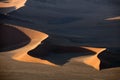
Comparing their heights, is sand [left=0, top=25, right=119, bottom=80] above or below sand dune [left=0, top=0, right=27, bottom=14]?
below

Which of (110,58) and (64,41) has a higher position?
(64,41)

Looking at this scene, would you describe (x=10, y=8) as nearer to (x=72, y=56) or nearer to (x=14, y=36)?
(x=14, y=36)

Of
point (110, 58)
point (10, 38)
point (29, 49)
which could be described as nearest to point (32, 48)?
point (29, 49)

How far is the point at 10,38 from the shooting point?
3.15 meters

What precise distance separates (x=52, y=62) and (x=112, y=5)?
801 millimetres

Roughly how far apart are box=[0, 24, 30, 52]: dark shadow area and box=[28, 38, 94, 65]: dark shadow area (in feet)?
0.50

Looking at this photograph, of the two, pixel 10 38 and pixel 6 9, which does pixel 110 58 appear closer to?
pixel 10 38

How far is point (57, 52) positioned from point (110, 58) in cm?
51

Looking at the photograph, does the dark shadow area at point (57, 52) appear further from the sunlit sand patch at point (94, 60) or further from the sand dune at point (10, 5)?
the sand dune at point (10, 5)

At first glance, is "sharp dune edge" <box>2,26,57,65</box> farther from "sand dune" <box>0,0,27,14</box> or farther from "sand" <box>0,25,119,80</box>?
"sand dune" <box>0,0,27,14</box>

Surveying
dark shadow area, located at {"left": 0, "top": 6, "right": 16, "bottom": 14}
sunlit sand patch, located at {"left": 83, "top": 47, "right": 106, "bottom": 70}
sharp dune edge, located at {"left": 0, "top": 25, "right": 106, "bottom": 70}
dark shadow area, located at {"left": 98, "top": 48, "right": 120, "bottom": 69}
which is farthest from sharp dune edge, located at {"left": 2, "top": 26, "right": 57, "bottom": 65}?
dark shadow area, located at {"left": 98, "top": 48, "right": 120, "bottom": 69}

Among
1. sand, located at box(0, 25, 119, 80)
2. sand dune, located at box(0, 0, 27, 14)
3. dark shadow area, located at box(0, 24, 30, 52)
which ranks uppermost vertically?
sand dune, located at box(0, 0, 27, 14)

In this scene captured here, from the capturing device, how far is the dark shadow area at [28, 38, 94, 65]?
123 inches

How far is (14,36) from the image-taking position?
3.17m
